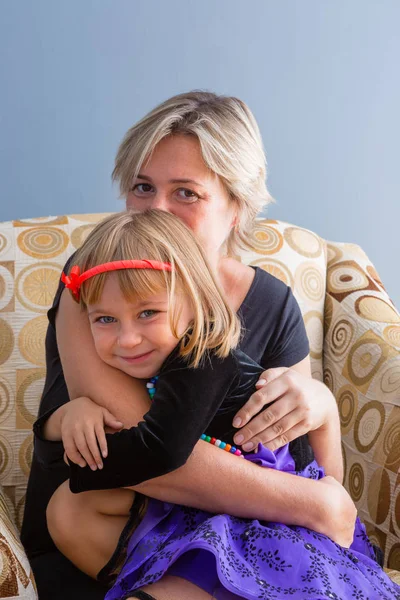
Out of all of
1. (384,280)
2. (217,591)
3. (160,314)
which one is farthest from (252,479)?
(384,280)

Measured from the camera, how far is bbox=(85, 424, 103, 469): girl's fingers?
123 centimetres

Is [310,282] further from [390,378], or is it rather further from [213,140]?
[213,140]

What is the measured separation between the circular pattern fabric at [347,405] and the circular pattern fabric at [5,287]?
0.86 metres

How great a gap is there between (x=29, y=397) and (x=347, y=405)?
2.56 ft

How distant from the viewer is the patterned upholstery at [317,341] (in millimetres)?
1729

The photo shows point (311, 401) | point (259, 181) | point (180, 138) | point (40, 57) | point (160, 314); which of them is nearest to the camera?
point (160, 314)

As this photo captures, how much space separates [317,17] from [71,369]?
1563 mm

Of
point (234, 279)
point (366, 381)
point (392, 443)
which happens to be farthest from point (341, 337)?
point (234, 279)

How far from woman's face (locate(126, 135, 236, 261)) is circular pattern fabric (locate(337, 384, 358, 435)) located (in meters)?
0.59

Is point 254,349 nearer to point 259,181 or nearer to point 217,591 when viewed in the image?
point 259,181

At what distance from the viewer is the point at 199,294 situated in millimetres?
1319

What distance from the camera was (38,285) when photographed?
6.30 feet

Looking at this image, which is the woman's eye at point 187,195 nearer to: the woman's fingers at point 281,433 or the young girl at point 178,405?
the young girl at point 178,405

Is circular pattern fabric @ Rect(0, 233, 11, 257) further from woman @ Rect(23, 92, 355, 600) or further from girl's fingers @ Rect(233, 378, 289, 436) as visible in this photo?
girl's fingers @ Rect(233, 378, 289, 436)
